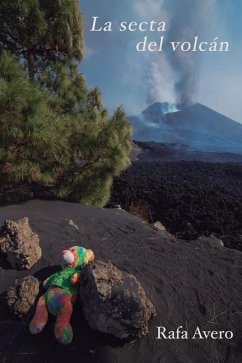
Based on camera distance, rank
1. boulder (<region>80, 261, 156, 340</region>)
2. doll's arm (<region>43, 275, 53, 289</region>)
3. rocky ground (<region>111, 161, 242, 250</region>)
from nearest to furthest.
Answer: boulder (<region>80, 261, 156, 340</region>) → doll's arm (<region>43, 275, 53, 289</region>) → rocky ground (<region>111, 161, 242, 250</region>)

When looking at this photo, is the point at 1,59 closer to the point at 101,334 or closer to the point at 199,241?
the point at 199,241

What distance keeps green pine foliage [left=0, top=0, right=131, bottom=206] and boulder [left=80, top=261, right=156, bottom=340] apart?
2.95 m

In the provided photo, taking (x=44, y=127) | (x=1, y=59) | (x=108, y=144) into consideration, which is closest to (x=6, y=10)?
(x=1, y=59)

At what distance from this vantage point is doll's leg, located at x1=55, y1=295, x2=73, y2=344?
3.20m

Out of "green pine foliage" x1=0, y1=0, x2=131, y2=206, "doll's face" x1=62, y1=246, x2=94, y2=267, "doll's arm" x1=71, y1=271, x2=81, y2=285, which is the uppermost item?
"green pine foliage" x1=0, y1=0, x2=131, y2=206

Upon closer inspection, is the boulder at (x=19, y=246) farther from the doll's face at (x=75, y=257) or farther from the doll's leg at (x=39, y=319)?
the doll's leg at (x=39, y=319)

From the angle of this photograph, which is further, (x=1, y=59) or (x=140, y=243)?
(x=1, y=59)

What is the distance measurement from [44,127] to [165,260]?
102 inches

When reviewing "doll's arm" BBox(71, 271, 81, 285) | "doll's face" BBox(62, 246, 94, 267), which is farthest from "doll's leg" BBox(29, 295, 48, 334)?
"doll's face" BBox(62, 246, 94, 267)

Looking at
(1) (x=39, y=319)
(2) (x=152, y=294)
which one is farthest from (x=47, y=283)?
(2) (x=152, y=294)

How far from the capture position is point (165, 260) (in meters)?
4.30

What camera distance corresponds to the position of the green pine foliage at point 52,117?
18.8ft

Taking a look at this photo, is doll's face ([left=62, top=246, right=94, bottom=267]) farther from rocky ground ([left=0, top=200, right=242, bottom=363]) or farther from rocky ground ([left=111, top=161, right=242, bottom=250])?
rocky ground ([left=111, top=161, right=242, bottom=250])

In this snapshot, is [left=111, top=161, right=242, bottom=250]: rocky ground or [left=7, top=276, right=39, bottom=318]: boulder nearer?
[left=7, top=276, right=39, bottom=318]: boulder
